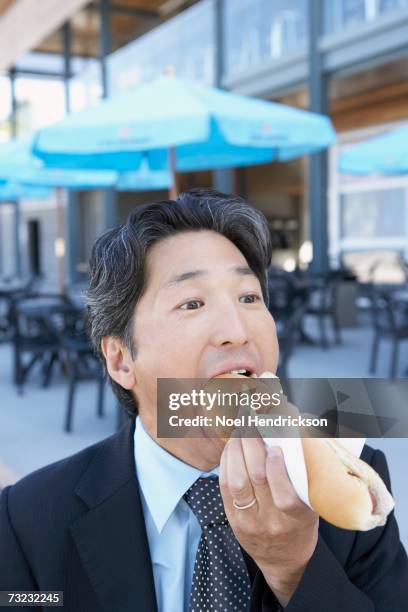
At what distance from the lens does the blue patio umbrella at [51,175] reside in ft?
22.4

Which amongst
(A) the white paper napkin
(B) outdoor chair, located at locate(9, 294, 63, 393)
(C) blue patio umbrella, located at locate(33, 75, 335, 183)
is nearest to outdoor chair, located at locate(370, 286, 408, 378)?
(C) blue patio umbrella, located at locate(33, 75, 335, 183)

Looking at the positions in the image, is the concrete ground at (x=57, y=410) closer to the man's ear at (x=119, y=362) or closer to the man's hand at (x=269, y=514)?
the man's ear at (x=119, y=362)

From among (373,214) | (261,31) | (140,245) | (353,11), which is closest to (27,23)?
(261,31)

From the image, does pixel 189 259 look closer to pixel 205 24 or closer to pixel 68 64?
pixel 205 24

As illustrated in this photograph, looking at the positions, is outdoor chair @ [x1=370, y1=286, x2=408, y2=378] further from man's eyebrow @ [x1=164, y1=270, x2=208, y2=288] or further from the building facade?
man's eyebrow @ [x1=164, y1=270, x2=208, y2=288]

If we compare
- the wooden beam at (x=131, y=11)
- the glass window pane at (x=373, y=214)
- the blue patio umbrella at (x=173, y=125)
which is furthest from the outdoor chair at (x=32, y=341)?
the wooden beam at (x=131, y=11)

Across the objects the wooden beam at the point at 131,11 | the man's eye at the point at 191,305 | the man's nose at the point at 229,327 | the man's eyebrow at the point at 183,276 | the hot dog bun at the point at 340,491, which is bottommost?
the hot dog bun at the point at 340,491

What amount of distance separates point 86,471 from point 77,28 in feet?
49.4

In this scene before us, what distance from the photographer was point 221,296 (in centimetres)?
100

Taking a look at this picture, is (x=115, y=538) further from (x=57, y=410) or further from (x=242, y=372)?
(x=57, y=410)

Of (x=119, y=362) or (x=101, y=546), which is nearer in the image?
(x=101, y=546)

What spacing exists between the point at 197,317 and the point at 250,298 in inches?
5.0

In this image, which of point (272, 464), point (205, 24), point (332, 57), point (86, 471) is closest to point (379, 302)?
point (332, 57)

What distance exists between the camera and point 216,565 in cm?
100
